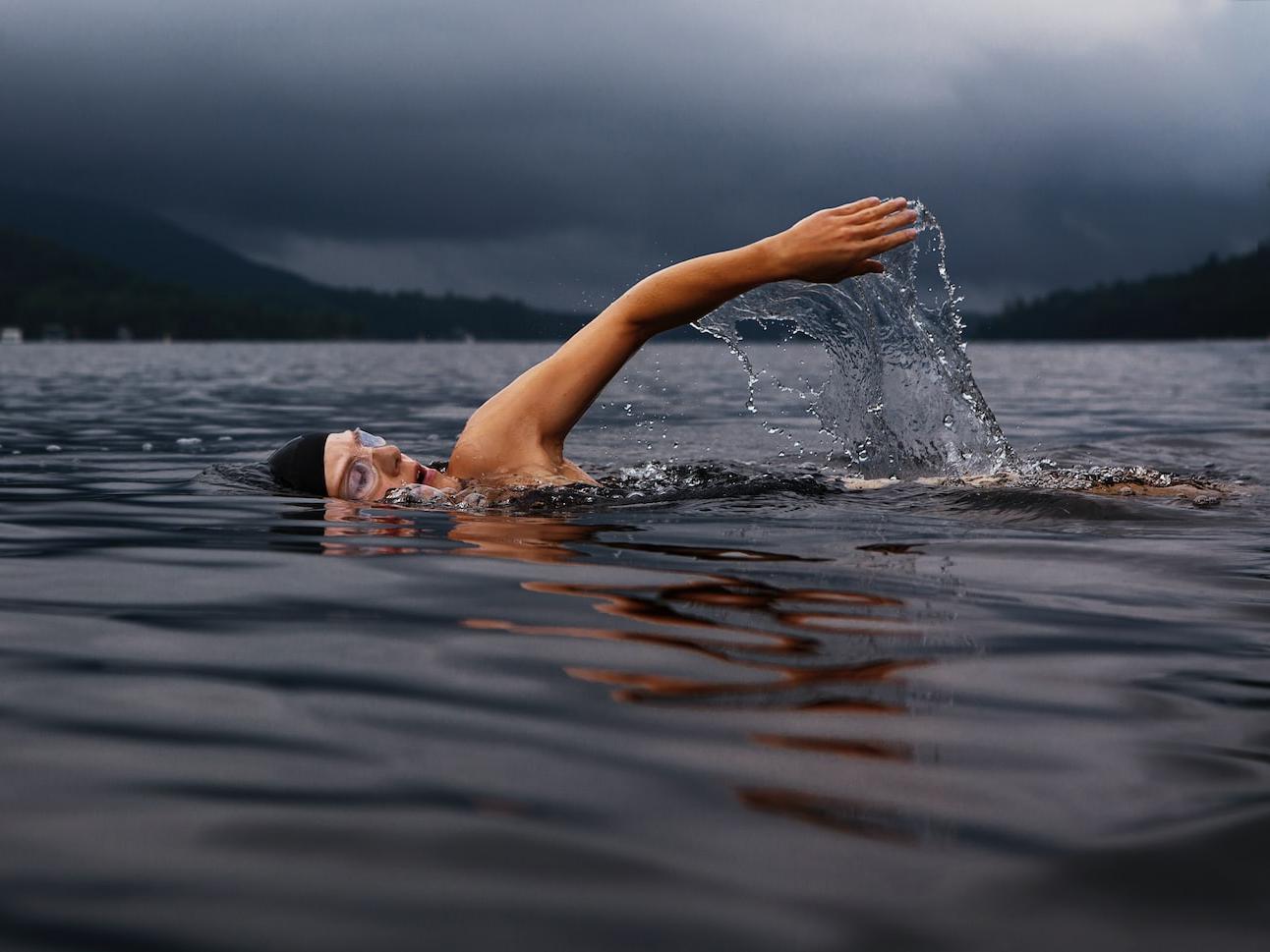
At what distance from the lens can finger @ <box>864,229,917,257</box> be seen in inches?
216

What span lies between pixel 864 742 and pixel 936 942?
2.62 feet

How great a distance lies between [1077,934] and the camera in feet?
6.03

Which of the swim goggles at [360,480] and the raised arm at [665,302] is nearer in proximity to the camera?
the raised arm at [665,302]

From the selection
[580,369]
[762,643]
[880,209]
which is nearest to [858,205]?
[880,209]

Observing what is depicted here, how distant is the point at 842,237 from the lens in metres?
5.54

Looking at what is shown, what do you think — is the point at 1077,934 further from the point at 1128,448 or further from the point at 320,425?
the point at 320,425

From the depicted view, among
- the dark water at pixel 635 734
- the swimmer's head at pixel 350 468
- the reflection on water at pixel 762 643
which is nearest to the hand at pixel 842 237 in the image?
the dark water at pixel 635 734

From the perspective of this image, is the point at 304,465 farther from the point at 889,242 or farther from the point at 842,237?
the point at 889,242

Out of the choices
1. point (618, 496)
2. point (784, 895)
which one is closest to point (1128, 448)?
point (618, 496)

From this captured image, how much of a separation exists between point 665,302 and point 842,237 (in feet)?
2.93

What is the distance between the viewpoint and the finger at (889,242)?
18.0ft

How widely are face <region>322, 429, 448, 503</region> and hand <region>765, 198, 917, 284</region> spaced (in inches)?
90.3

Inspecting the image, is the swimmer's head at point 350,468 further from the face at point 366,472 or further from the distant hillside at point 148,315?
the distant hillside at point 148,315

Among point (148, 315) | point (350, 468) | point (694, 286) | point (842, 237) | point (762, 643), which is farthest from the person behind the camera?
point (148, 315)
